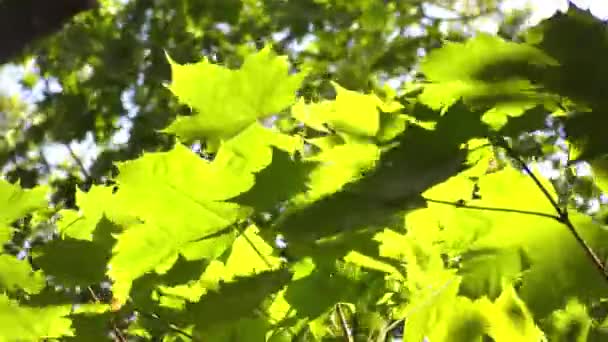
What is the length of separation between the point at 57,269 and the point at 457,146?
20.9 inches

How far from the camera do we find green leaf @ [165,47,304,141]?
0.72 m

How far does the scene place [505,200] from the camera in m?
0.72

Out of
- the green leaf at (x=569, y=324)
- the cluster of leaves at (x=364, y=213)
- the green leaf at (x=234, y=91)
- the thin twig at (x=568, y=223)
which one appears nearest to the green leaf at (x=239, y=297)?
the cluster of leaves at (x=364, y=213)

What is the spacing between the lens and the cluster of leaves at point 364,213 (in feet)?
2.03

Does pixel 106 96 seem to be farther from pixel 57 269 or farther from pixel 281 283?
pixel 281 283

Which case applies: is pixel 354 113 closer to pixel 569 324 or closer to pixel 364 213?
pixel 364 213

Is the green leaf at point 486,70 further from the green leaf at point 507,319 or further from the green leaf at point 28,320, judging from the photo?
the green leaf at point 28,320

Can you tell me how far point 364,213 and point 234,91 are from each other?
22 centimetres

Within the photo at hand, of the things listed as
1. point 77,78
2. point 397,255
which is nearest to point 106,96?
point 77,78

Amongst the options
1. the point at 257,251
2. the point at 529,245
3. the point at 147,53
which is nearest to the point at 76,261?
A: the point at 257,251

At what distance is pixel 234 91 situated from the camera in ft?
2.40

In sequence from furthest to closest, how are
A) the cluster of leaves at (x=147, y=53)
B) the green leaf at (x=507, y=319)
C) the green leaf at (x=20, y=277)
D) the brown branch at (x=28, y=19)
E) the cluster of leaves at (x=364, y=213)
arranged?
the cluster of leaves at (x=147, y=53)
the green leaf at (x=20, y=277)
the green leaf at (x=507, y=319)
the cluster of leaves at (x=364, y=213)
the brown branch at (x=28, y=19)

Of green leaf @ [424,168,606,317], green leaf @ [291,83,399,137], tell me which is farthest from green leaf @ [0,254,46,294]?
green leaf @ [424,168,606,317]

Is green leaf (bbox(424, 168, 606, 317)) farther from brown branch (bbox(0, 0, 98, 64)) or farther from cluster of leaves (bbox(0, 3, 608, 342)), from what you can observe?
brown branch (bbox(0, 0, 98, 64))
